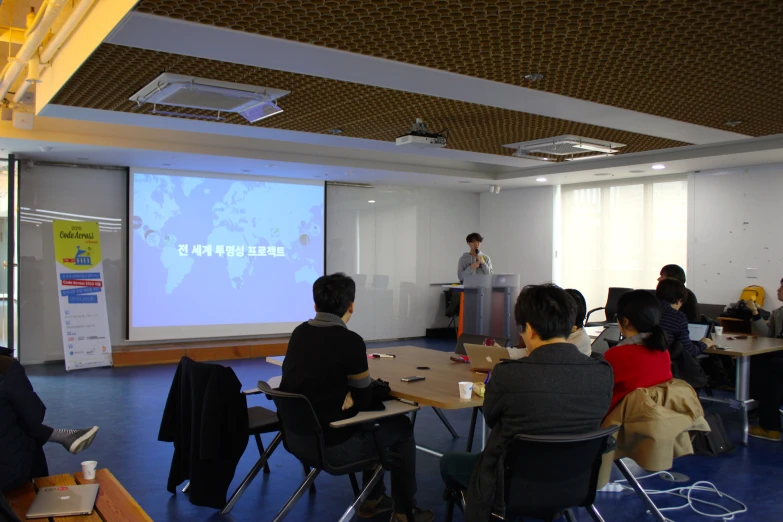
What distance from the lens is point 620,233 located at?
10797mm

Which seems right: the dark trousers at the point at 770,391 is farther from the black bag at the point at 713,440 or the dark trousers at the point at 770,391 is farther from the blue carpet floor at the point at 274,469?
the black bag at the point at 713,440

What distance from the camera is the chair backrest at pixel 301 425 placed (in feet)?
10.4

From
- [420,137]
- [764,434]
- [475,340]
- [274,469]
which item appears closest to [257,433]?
[274,469]

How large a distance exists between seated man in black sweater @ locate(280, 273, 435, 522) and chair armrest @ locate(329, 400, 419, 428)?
2.4 inches

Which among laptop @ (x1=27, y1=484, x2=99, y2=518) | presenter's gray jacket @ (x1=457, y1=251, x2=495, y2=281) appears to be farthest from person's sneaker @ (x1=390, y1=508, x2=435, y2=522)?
presenter's gray jacket @ (x1=457, y1=251, x2=495, y2=281)

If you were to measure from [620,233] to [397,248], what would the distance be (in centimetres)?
385

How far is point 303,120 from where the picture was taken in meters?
6.35

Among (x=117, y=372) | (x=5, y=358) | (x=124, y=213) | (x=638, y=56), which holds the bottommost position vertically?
(x=117, y=372)

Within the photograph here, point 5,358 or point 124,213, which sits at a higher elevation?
point 124,213

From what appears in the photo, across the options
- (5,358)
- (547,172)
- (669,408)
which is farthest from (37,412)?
(547,172)

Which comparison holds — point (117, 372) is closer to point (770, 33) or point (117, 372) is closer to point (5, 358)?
point (5, 358)

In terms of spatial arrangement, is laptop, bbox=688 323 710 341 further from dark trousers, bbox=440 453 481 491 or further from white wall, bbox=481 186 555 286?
white wall, bbox=481 186 555 286

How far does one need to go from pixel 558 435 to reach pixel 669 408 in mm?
1155

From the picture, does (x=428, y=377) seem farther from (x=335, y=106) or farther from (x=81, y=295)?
(x=81, y=295)
